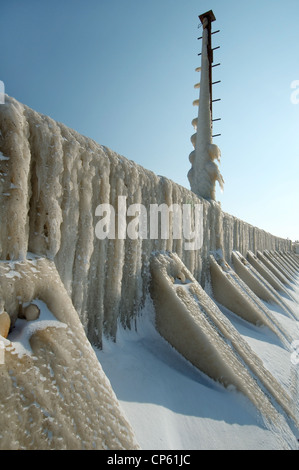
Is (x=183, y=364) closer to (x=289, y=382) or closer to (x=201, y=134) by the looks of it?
(x=289, y=382)

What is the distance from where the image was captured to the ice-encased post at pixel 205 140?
6969 mm

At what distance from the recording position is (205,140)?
767 centimetres

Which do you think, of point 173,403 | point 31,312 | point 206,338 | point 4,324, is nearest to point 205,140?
point 206,338

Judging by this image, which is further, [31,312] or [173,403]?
[173,403]

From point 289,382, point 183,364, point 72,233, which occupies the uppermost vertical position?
point 72,233

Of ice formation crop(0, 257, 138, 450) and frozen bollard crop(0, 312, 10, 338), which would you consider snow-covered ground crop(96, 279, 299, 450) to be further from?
frozen bollard crop(0, 312, 10, 338)

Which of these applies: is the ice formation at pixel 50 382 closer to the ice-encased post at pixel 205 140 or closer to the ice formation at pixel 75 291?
the ice formation at pixel 75 291

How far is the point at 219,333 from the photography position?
8.77ft

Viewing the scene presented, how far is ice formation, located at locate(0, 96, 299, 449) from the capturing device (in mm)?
1040

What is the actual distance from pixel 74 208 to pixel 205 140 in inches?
264

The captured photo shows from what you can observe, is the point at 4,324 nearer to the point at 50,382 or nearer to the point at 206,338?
the point at 50,382
